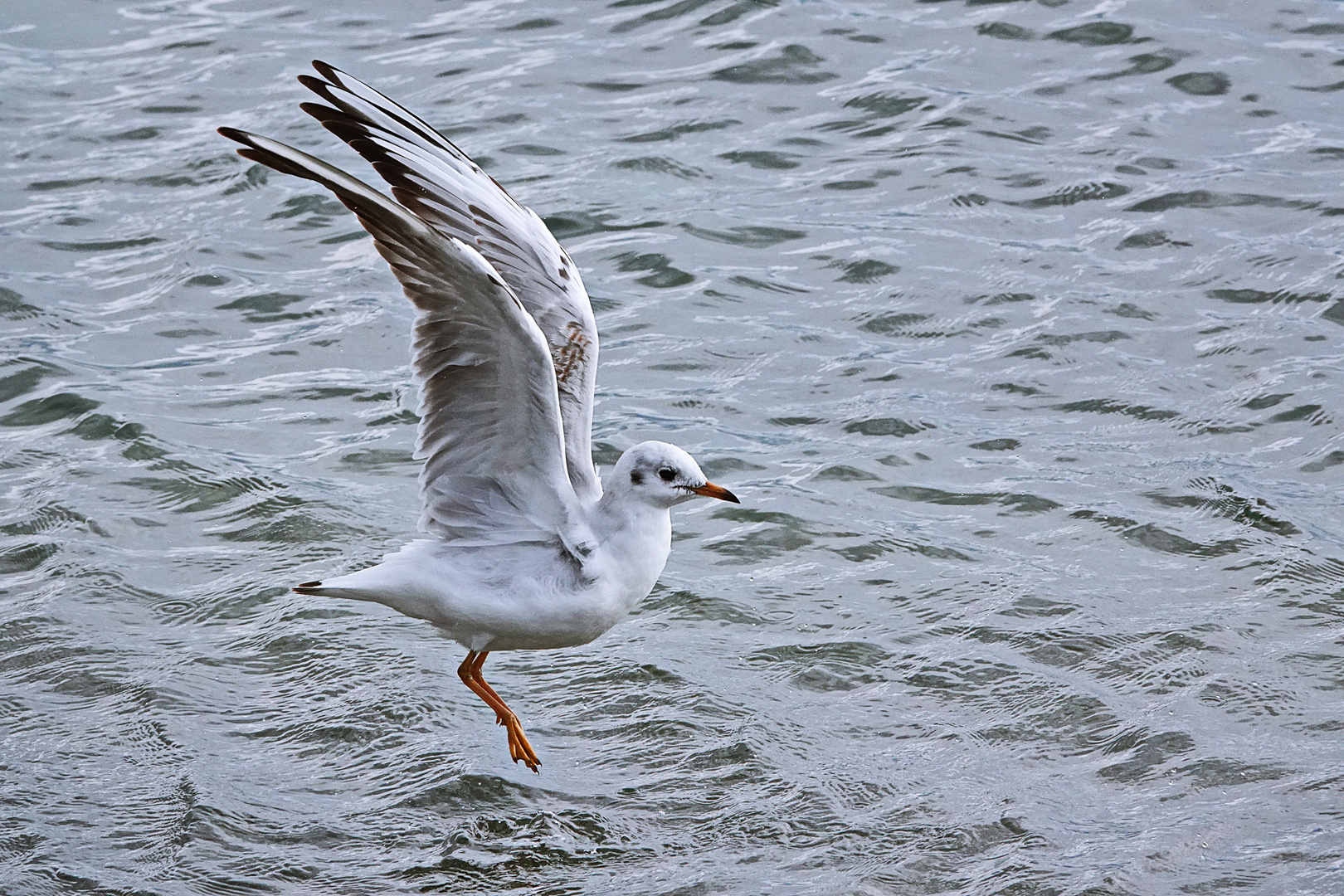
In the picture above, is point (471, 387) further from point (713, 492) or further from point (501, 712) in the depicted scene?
point (501, 712)

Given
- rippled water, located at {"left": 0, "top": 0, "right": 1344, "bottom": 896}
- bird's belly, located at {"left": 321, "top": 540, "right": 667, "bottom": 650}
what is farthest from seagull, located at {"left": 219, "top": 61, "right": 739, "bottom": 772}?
rippled water, located at {"left": 0, "top": 0, "right": 1344, "bottom": 896}

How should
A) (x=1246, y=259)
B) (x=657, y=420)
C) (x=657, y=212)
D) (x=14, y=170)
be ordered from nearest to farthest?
(x=657, y=420) → (x=1246, y=259) → (x=657, y=212) → (x=14, y=170)

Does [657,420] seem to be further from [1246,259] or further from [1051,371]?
[1246,259]

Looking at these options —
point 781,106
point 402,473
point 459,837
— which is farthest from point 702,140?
point 459,837

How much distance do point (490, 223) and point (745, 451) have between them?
259 cm

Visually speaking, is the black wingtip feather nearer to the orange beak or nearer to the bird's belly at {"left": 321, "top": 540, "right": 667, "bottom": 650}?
the bird's belly at {"left": 321, "top": 540, "right": 667, "bottom": 650}

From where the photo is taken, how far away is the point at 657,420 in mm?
8695

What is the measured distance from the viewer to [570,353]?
235 inches

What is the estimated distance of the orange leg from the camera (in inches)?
227

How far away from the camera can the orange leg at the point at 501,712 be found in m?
5.76

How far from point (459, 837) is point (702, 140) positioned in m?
7.19

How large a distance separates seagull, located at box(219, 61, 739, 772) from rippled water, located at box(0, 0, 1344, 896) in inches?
31.6

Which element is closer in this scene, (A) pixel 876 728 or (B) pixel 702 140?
(A) pixel 876 728

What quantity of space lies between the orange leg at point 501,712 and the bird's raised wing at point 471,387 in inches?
22.1
